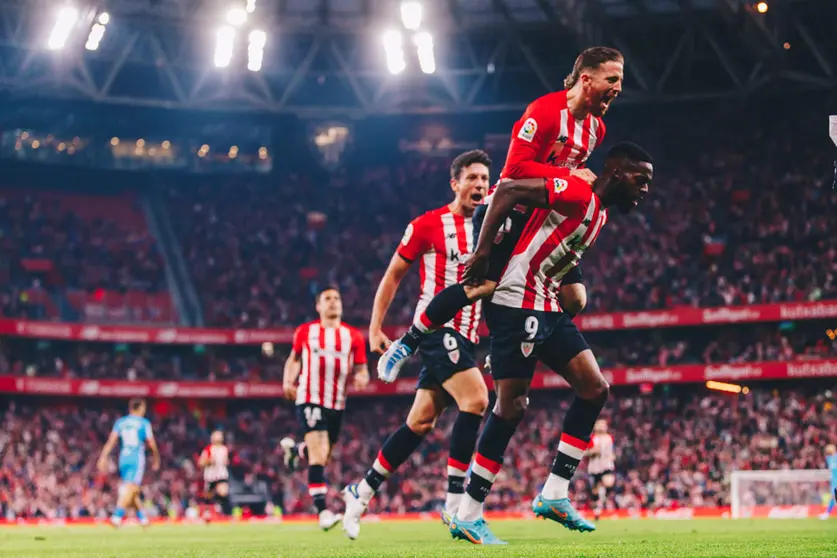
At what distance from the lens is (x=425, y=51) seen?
100ft

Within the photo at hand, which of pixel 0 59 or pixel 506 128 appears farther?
pixel 506 128

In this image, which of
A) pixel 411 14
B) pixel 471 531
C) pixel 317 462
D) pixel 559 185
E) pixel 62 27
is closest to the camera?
pixel 559 185

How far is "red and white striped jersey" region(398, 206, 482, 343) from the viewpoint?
32.1ft

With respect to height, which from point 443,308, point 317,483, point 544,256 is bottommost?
point 317,483

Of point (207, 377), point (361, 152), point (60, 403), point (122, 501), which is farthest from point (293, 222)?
point (122, 501)

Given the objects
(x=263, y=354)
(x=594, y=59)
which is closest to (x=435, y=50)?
(x=263, y=354)

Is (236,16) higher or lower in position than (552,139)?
higher

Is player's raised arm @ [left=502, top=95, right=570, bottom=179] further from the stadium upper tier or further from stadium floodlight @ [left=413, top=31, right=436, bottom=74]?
the stadium upper tier

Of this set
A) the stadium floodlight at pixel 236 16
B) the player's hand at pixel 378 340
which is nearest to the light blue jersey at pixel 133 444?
the player's hand at pixel 378 340

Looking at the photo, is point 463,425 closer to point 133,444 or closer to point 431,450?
point 133,444

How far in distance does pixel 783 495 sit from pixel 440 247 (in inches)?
636

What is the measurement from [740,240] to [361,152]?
1379 centimetres

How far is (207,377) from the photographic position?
36969 millimetres

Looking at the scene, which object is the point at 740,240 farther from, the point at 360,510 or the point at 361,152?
the point at 360,510
